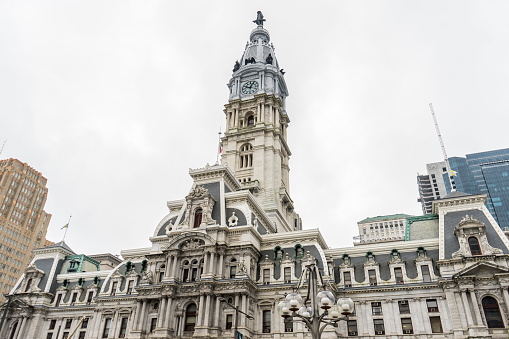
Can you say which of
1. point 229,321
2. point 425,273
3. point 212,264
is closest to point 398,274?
point 425,273

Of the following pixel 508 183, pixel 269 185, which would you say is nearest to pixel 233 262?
pixel 269 185

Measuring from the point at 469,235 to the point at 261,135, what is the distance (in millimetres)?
52967

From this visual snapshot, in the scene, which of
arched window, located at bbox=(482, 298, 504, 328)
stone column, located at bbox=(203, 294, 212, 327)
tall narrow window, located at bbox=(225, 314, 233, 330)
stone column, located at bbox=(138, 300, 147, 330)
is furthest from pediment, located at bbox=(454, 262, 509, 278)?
stone column, located at bbox=(138, 300, 147, 330)

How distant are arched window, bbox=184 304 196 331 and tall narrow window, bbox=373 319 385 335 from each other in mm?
24000

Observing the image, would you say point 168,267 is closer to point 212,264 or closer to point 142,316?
point 212,264

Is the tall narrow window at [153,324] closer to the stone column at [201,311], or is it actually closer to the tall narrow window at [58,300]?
the stone column at [201,311]

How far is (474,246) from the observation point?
50781 millimetres

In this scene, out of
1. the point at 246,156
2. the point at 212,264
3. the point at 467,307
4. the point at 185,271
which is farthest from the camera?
the point at 246,156

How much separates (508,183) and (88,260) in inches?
6055

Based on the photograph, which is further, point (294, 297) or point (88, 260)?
point (88, 260)

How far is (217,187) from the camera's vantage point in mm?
64625

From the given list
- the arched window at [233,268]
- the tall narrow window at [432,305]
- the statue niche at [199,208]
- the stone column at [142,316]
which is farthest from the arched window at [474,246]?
the stone column at [142,316]

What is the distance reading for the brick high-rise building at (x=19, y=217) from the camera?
377 ft

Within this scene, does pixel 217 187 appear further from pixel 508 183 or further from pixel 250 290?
pixel 508 183
